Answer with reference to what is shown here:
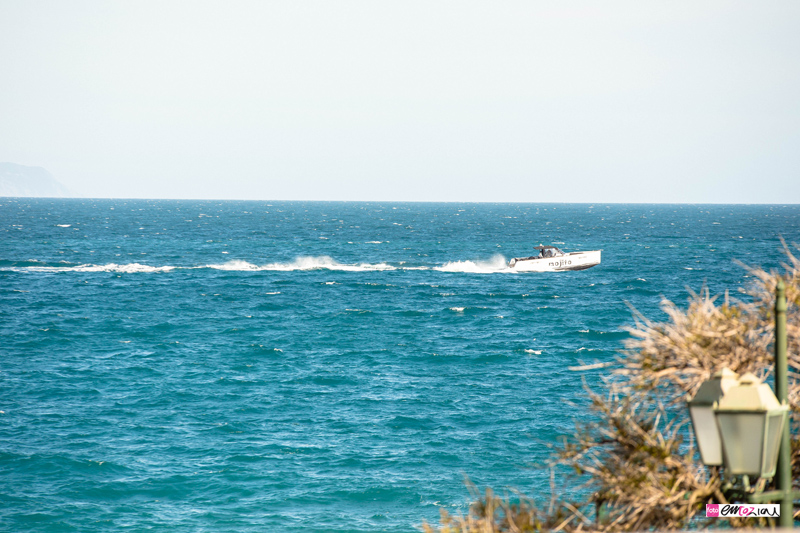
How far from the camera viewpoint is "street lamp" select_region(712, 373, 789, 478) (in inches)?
195

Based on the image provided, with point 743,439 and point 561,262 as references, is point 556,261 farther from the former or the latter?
point 743,439

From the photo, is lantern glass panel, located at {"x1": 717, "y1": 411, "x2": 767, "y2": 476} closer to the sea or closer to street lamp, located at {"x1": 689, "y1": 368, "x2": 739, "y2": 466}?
street lamp, located at {"x1": 689, "y1": 368, "x2": 739, "y2": 466}

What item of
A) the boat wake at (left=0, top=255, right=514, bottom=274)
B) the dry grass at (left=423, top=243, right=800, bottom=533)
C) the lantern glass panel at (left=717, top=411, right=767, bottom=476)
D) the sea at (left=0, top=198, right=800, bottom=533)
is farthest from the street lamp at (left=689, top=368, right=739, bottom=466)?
the boat wake at (left=0, top=255, right=514, bottom=274)

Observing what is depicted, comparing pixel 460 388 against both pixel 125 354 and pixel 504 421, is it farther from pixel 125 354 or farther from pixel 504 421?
pixel 125 354

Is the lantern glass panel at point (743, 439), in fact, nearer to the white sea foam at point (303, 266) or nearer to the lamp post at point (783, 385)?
the lamp post at point (783, 385)

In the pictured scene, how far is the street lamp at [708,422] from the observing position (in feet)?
17.0

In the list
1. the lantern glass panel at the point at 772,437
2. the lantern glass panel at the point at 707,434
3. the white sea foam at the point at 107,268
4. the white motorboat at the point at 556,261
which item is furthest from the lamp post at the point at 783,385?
the white sea foam at the point at 107,268

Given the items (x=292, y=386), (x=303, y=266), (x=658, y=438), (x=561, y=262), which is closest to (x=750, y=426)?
(x=658, y=438)

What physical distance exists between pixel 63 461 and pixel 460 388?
55.3 ft

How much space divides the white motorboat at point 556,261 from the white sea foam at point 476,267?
249 cm

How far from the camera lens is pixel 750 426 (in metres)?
4.97

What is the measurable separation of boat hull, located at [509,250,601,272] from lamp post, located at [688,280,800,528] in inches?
2577

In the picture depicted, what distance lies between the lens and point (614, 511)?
6895mm

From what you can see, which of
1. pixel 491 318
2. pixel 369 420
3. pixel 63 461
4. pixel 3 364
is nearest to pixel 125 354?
pixel 3 364
